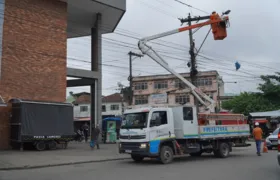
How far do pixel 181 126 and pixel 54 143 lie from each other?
9.65 meters

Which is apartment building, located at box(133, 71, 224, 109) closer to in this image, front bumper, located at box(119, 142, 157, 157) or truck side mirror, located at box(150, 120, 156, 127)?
front bumper, located at box(119, 142, 157, 157)

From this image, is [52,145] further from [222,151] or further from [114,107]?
[114,107]

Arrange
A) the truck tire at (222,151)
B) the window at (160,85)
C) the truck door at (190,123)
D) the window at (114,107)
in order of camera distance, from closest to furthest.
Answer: the truck door at (190,123) → the truck tire at (222,151) → the window at (160,85) → the window at (114,107)

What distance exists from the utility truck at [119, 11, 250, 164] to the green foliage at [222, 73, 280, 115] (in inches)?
1007

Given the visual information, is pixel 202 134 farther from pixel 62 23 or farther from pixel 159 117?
pixel 62 23

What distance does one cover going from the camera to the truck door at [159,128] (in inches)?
544

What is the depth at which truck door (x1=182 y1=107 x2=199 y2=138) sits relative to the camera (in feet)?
49.8

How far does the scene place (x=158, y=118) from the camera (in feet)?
47.1

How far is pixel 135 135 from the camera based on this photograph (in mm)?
14031

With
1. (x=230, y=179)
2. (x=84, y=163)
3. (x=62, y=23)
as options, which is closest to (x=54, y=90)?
(x=62, y=23)

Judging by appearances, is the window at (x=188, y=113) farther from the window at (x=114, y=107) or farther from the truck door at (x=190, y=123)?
the window at (x=114, y=107)

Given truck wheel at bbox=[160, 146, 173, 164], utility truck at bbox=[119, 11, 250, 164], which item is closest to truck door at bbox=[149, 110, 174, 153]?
utility truck at bbox=[119, 11, 250, 164]

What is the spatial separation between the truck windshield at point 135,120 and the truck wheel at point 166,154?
4.87 feet

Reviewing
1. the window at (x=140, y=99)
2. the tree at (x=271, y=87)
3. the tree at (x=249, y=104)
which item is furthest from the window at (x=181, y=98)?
the tree at (x=271, y=87)
